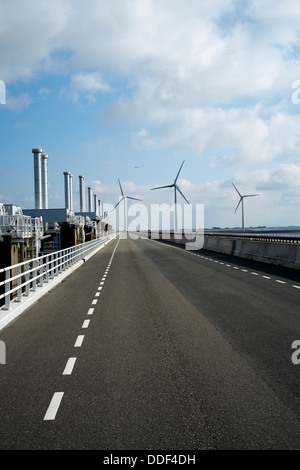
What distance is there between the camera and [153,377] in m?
6.14

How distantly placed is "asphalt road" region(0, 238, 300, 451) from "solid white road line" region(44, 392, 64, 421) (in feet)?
0.04

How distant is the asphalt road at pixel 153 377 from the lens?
14.3 feet

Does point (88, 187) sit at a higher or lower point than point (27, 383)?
higher

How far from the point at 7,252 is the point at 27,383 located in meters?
19.3

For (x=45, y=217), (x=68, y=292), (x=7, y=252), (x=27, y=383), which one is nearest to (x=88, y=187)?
(x=45, y=217)

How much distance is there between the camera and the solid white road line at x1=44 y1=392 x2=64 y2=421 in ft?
15.9

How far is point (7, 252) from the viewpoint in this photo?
79.5ft

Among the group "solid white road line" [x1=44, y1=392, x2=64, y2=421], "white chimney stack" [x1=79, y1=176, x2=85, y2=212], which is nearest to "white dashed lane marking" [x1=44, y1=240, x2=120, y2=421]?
"solid white road line" [x1=44, y1=392, x2=64, y2=421]

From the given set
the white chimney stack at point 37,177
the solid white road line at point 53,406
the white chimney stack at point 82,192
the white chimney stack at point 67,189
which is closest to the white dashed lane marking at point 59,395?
the solid white road line at point 53,406

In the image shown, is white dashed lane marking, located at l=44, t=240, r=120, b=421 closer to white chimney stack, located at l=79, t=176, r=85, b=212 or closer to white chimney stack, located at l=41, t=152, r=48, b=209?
white chimney stack, located at l=41, t=152, r=48, b=209

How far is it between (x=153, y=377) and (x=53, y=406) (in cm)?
154

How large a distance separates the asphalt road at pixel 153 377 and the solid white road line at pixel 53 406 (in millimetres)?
12

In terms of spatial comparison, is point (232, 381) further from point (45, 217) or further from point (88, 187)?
point (88, 187)

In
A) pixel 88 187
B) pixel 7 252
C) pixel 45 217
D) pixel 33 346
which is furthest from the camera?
pixel 88 187
